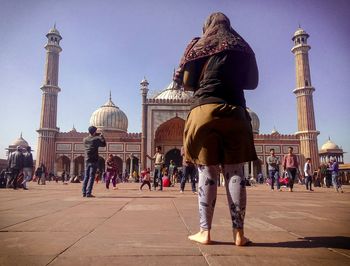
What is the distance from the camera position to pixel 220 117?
73.0 inches

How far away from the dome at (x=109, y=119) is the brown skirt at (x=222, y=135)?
34350 millimetres

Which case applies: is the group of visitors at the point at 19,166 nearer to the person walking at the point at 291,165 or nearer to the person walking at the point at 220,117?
the person walking at the point at 291,165

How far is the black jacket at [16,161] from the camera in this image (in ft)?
28.9

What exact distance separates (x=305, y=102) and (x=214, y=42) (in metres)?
30.5

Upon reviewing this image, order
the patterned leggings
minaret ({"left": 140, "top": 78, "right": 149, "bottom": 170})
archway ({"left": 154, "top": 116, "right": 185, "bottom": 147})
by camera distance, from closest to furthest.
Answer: the patterned leggings, minaret ({"left": 140, "top": 78, "right": 149, "bottom": 170}), archway ({"left": 154, "top": 116, "right": 185, "bottom": 147})

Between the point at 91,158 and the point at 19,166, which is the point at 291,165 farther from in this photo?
the point at 19,166

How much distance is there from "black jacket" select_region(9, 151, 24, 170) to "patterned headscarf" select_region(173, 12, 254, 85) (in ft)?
26.7

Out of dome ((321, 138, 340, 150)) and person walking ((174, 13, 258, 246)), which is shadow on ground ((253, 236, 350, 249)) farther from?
dome ((321, 138, 340, 150))

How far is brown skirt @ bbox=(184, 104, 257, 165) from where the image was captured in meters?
1.86

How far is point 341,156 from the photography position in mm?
42594

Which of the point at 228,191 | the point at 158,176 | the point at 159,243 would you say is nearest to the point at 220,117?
the point at 228,191

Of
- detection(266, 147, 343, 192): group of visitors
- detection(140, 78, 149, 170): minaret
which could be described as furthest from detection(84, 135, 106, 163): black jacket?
detection(140, 78, 149, 170): minaret

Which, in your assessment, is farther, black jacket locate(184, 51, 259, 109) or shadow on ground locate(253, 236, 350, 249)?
black jacket locate(184, 51, 259, 109)

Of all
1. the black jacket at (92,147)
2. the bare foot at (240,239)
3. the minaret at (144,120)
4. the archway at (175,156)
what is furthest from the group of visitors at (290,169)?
the archway at (175,156)
